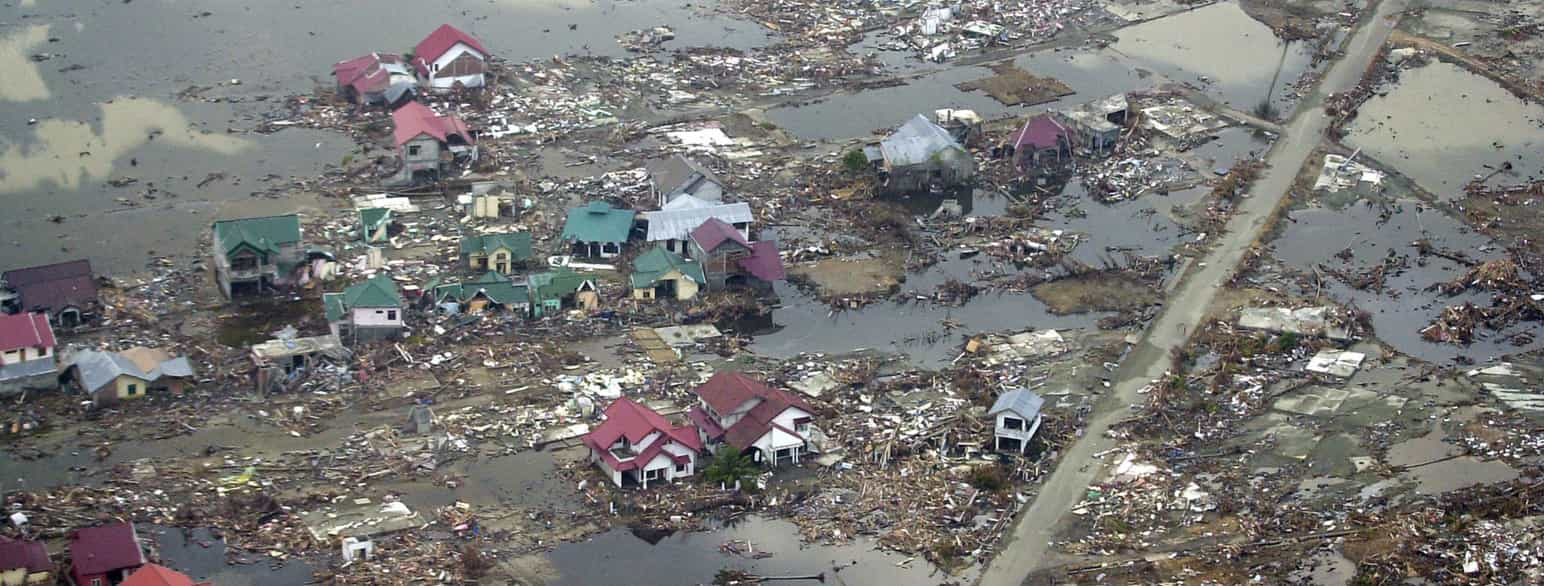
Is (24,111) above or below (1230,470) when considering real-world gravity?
above

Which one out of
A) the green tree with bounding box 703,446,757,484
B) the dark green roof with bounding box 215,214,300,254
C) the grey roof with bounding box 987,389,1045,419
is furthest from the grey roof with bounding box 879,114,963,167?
the dark green roof with bounding box 215,214,300,254

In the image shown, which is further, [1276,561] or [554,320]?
[554,320]

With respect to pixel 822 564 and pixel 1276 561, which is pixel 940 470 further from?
pixel 1276 561

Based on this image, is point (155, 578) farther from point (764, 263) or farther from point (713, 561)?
point (764, 263)

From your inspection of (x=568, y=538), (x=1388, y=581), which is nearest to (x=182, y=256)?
(x=568, y=538)

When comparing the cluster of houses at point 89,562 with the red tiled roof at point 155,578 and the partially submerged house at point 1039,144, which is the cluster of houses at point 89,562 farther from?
the partially submerged house at point 1039,144

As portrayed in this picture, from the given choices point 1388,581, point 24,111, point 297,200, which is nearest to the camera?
point 1388,581

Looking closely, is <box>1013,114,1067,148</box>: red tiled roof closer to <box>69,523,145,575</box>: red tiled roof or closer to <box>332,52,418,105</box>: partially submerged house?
<box>332,52,418,105</box>: partially submerged house
